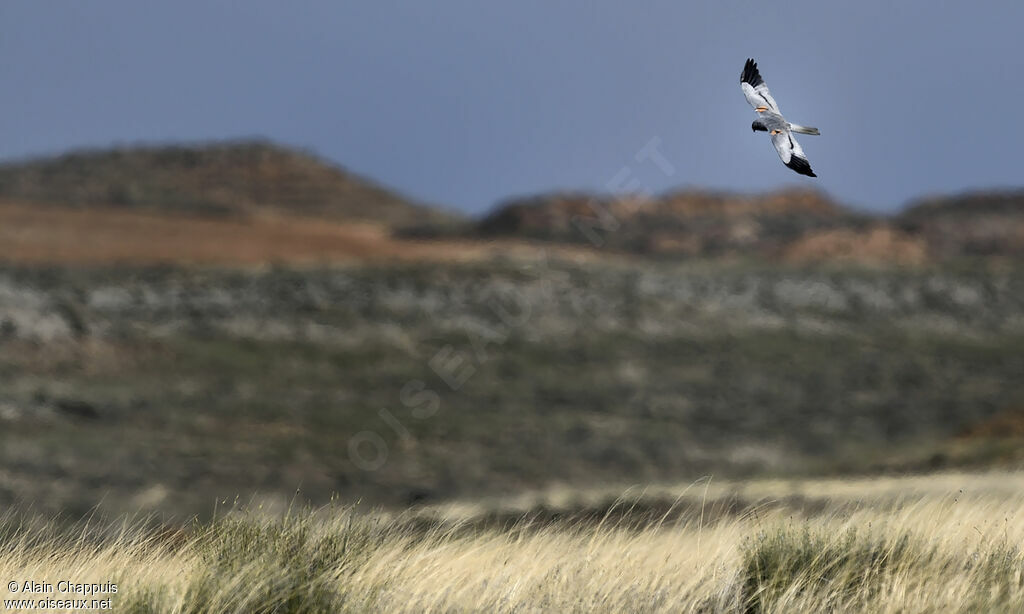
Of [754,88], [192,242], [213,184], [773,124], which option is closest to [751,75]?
[754,88]

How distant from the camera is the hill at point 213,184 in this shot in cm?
5947

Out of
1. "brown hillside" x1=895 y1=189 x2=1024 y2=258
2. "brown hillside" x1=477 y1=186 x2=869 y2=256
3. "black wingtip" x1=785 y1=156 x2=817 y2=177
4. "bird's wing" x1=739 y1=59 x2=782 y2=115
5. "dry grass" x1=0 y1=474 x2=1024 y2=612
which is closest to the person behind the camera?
"dry grass" x1=0 y1=474 x2=1024 y2=612

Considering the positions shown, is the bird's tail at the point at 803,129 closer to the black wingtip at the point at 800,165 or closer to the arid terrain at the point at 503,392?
the black wingtip at the point at 800,165

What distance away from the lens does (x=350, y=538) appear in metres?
7.48

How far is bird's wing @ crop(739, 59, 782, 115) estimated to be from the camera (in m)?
8.59

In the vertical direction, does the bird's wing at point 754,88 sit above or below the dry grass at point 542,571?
above

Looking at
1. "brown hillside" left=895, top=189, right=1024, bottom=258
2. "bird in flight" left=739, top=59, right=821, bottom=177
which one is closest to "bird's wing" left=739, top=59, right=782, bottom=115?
"bird in flight" left=739, top=59, right=821, bottom=177

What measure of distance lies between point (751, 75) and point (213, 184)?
5800cm

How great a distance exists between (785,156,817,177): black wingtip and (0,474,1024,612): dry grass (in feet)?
7.03

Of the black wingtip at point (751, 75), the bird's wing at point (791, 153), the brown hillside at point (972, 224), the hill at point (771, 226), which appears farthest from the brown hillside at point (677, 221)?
the bird's wing at point (791, 153)

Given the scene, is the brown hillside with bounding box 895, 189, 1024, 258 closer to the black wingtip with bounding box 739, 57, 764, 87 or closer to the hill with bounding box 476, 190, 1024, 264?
the hill with bounding box 476, 190, 1024, 264

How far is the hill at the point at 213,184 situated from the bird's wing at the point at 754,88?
52.0 meters

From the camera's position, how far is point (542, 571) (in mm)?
7613

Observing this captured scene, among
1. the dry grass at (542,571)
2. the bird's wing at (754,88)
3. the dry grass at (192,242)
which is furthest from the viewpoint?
the dry grass at (192,242)
